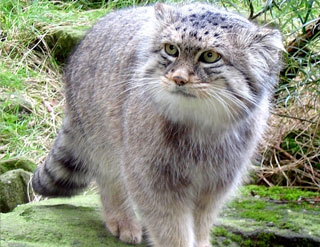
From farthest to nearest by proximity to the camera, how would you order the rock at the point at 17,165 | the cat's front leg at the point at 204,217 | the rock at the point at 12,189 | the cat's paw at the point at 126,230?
the rock at the point at 17,165
the rock at the point at 12,189
the cat's paw at the point at 126,230
the cat's front leg at the point at 204,217

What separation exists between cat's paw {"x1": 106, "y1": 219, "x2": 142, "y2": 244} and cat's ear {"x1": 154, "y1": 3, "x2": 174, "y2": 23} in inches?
49.0

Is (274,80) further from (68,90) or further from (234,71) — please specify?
(68,90)

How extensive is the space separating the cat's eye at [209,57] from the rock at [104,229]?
4.00 ft

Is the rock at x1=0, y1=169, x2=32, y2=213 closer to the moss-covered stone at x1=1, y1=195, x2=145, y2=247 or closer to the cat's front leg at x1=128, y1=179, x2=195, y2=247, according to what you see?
the moss-covered stone at x1=1, y1=195, x2=145, y2=247

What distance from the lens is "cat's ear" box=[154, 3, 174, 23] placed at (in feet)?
10.3

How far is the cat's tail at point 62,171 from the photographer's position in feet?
12.9

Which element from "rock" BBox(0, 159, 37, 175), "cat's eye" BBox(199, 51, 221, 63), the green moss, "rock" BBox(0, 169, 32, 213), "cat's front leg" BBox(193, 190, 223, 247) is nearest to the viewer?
"cat's eye" BBox(199, 51, 221, 63)

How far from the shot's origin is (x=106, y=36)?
3955 millimetres

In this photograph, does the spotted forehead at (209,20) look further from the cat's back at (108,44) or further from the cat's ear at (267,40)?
the cat's back at (108,44)

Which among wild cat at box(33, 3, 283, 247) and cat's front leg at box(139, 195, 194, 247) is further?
cat's front leg at box(139, 195, 194, 247)

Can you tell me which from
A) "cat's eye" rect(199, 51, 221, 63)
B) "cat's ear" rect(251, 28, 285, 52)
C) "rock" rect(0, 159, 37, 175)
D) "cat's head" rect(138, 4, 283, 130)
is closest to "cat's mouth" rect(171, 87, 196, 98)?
"cat's head" rect(138, 4, 283, 130)

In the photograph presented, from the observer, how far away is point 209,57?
2.85 metres

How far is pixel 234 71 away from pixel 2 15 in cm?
495

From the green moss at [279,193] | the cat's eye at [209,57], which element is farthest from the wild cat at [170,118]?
the green moss at [279,193]
